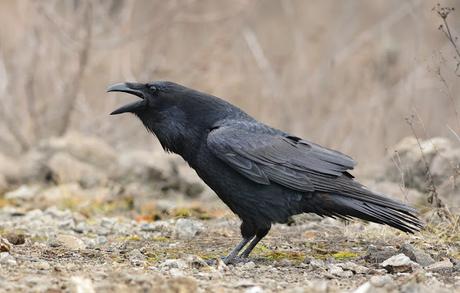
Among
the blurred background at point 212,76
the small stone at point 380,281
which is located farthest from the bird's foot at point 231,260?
the blurred background at point 212,76

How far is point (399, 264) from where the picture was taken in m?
5.14

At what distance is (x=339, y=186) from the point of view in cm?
589

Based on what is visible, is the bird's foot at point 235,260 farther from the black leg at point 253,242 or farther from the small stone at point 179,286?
the small stone at point 179,286

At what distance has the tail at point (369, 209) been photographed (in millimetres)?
5680

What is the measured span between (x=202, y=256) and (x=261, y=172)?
2.26ft

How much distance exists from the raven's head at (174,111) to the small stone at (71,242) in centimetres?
89

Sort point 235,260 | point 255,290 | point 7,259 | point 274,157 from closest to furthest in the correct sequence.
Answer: point 255,290 < point 7,259 < point 235,260 < point 274,157

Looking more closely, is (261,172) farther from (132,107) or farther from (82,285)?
(82,285)

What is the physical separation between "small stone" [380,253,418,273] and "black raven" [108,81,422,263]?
20.5 inches

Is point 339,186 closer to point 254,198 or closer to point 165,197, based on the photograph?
point 254,198

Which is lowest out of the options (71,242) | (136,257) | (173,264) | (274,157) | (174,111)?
(71,242)

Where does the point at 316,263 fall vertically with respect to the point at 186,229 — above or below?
above

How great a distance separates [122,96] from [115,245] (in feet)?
18.1

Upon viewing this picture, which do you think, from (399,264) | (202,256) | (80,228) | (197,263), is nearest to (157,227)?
(80,228)
